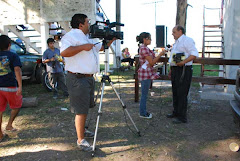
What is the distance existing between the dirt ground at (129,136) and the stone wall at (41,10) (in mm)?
4743

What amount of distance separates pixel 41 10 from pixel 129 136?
7.41 metres

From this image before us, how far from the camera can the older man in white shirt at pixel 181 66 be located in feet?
13.1

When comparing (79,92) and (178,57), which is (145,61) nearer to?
(178,57)

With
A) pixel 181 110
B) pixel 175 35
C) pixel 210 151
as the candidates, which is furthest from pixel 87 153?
pixel 175 35

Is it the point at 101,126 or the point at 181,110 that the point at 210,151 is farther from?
the point at 101,126

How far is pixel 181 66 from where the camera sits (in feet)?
13.7

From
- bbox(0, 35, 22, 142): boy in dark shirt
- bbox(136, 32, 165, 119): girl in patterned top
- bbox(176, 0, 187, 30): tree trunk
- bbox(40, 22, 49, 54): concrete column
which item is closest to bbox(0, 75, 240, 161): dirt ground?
bbox(0, 35, 22, 142): boy in dark shirt

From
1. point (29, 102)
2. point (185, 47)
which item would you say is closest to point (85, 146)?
point (185, 47)

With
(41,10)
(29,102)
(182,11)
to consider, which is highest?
(41,10)

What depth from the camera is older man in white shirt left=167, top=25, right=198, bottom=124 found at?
3994mm

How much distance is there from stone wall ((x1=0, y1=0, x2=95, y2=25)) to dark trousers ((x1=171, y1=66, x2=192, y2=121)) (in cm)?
543

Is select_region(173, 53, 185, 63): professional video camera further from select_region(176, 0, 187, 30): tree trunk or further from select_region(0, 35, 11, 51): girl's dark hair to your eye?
select_region(0, 35, 11, 51): girl's dark hair

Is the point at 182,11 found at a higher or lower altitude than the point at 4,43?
higher

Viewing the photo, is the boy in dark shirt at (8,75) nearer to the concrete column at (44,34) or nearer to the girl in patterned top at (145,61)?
the girl in patterned top at (145,61)
